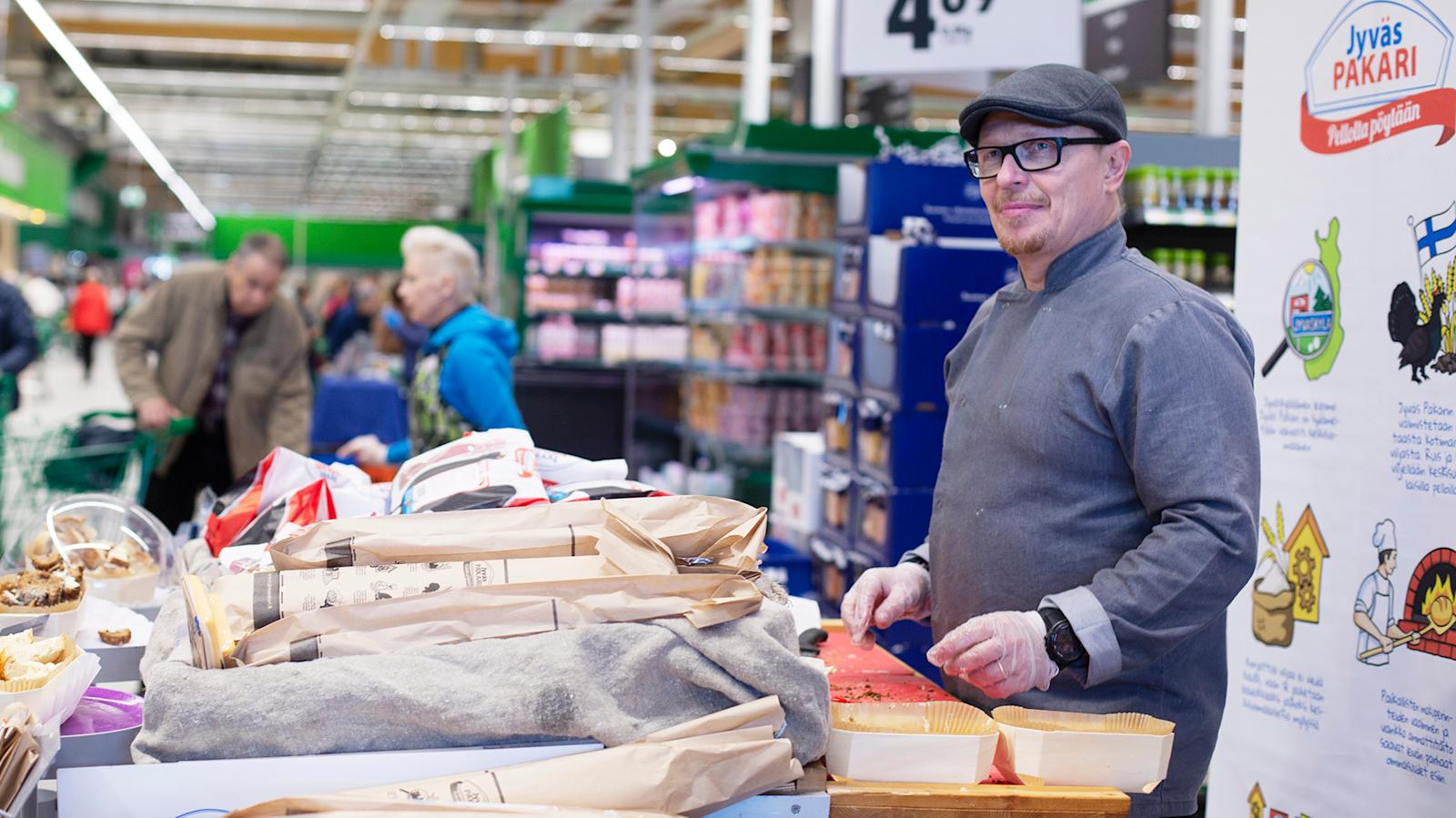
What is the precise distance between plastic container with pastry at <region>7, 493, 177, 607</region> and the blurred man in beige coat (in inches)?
113

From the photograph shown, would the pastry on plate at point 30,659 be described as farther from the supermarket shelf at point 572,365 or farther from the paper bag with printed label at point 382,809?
the supermarket shelf at point 572,365

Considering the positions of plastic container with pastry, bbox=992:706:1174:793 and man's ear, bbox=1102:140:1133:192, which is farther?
man's ear, bbox=1102:140:1133:192

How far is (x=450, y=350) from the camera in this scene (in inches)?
182

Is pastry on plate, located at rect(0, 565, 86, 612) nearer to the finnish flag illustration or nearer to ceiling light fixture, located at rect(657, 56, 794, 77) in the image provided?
the finnish flag illustration

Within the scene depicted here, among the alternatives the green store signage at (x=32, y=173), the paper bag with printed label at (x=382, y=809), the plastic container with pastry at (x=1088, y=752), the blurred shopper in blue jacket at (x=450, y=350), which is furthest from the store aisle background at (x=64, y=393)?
the plastic container with pastry at (x=1088, y=752)

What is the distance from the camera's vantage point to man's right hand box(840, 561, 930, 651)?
2328 mm

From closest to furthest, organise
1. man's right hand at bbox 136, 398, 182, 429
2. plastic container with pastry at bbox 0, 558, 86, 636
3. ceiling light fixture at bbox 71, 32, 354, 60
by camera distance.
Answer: plastic container with pastry at bbox 0, 558, 86, 636
man's right hand at bbox 136, 398, 182, 429
ceiling light fixture at bbox 71, 32, 354, 60

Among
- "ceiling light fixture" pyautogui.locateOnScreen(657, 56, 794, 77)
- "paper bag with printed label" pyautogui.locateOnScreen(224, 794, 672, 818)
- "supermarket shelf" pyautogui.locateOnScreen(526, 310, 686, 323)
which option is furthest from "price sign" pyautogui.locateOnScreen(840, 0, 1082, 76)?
"ceiling light fixture" pyautogui.locateOnScreen(657, 56, 794, 77)

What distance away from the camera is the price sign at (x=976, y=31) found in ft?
20.4

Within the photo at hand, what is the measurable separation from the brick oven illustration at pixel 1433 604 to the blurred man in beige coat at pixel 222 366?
182 inches

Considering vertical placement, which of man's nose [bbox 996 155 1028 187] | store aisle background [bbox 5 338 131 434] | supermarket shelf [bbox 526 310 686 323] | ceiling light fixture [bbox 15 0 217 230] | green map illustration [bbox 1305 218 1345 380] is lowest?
store aisle background [bbox 5 338 131 434]

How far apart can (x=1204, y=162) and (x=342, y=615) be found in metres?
5.93

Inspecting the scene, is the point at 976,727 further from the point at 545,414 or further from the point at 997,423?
the point at 545,414

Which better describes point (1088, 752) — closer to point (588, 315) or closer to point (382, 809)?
point (382, 809)
